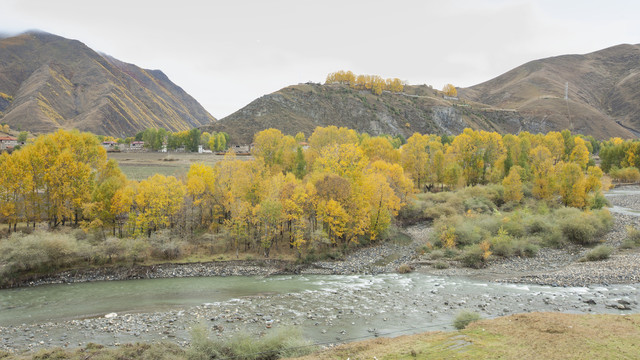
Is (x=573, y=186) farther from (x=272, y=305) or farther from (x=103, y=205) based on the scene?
(x=103, y=205)

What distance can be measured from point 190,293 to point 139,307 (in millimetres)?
4107

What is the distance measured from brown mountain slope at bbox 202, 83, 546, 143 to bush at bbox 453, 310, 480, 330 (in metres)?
131

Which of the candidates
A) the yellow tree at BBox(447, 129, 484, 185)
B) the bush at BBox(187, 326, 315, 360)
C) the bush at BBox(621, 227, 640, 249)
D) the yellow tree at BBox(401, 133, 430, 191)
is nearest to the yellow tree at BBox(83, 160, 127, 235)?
the bush at BBox(187, 326, 315, 360)

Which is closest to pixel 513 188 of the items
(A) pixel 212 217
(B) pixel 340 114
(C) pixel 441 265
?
(C) pixel 441 265

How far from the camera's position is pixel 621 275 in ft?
93.2

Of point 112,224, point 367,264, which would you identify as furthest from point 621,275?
point 112,224

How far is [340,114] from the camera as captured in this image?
173875 mm

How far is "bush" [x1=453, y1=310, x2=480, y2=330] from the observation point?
19872 mm

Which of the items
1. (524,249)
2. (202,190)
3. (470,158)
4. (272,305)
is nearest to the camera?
(272,305)

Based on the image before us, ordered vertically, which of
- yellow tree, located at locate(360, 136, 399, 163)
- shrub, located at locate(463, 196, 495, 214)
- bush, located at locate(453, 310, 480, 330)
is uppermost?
yellow tree, located at locate(360, 136, 399, 163)

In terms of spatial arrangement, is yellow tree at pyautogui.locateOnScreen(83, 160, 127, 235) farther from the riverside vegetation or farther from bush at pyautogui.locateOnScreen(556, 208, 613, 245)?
bush at pyautogui.locateOnScreen(556, 208, 613, 245)

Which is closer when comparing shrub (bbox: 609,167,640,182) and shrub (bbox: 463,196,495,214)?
shrub (bbox: 463,196,495,214)

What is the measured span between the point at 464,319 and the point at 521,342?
3.79m

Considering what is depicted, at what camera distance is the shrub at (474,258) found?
3403cm
